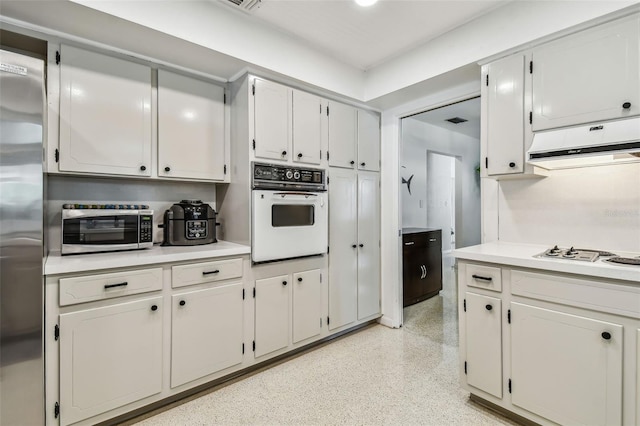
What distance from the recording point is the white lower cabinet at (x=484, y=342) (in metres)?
1.80

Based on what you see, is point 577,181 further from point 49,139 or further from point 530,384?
point 49,139

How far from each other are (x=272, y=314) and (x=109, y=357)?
42.3 inches

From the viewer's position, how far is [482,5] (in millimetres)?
2076

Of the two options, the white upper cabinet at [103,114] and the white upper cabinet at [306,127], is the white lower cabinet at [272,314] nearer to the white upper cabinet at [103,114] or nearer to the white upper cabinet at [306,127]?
the white upper cabinet at [306,127]

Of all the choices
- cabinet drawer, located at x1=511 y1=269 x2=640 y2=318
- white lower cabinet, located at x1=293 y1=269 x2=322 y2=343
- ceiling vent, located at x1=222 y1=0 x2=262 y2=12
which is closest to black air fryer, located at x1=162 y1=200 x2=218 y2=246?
white lower cabinet, located at x1=293 y1=269 x2=322 y2=343

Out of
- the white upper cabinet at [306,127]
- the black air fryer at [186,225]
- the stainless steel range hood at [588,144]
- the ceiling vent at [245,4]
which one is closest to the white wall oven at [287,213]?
the white upper cabinet at [306,127]

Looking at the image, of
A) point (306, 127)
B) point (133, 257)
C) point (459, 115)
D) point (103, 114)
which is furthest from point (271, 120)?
point (459, 115)

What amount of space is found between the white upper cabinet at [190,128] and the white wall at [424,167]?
2.34m

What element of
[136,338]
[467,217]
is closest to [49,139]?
[136,338]

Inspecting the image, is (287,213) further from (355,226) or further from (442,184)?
(442,184)

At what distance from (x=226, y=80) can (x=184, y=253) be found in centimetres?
150

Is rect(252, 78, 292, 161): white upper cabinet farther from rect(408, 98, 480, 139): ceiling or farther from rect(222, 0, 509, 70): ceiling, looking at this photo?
rect(408, 98, 480, 139): ceiling

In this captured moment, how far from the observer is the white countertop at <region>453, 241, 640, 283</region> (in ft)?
4.56

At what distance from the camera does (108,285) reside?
1.70m
